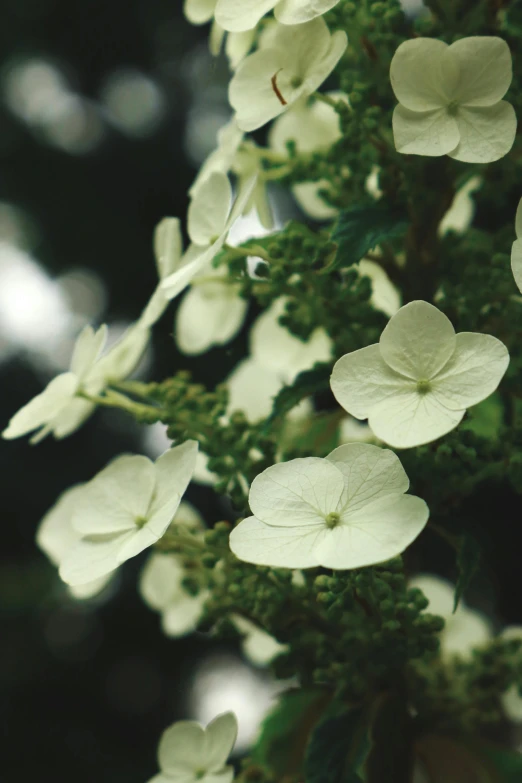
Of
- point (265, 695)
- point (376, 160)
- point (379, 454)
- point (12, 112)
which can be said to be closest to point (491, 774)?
point (379, 454)

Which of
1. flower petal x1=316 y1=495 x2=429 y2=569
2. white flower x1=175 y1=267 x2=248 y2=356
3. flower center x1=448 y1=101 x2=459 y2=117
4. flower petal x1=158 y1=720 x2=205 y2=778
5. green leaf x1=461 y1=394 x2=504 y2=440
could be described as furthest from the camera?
white flower x1=175 y1=267 x2=248 y2=356

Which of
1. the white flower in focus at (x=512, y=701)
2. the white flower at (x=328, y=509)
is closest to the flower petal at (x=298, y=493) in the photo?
the white flower at (x=328, y=509)

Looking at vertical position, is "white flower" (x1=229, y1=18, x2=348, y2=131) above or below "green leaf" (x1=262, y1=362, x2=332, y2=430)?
above

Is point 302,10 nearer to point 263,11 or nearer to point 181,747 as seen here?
point 263,11

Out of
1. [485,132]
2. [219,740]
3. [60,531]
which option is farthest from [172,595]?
[485,132]

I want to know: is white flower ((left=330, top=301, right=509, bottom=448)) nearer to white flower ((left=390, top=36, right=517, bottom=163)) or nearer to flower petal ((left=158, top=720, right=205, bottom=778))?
white flower ((left=390, top=36, right=517, bottom=163))

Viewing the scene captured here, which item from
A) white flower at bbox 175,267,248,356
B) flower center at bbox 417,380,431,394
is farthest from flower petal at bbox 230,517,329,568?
white flower at bbox 175,267,248,356

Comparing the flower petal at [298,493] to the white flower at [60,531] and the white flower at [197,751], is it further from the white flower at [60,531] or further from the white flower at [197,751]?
the white flower at [60,531]
